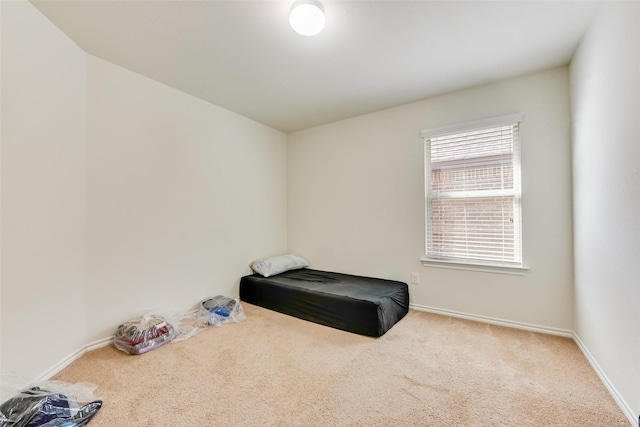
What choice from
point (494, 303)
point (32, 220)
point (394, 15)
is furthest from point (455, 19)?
point (32, 220)

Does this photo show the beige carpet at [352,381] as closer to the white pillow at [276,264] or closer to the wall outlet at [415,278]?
the wall outlet at [415,278]

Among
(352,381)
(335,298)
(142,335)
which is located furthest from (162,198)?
(352,381)

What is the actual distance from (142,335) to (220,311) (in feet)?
2.34

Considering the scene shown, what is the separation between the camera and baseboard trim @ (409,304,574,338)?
223cm

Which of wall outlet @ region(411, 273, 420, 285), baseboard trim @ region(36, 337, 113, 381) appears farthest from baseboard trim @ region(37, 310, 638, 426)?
wall outlet @ region(411, 273, 420, 285)

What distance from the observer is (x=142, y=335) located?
203cm

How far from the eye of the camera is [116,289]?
85.5 inches

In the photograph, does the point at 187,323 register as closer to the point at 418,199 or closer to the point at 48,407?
the point at 48,407

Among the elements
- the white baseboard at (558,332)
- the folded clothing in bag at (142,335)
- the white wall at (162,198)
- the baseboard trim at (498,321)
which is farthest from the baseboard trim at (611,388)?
the white wall at (162,198)

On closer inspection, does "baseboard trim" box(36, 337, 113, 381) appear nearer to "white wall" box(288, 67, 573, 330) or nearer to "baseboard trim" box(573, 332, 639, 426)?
"white wall" box(288, 67, 573, 330)

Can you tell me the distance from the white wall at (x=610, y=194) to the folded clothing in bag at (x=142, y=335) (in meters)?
3.00

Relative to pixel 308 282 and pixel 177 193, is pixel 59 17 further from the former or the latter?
pixel 308 282

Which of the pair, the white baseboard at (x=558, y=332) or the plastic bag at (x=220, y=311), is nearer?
the white baseboard at (x=558, y=332)

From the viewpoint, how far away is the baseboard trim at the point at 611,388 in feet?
4.26
